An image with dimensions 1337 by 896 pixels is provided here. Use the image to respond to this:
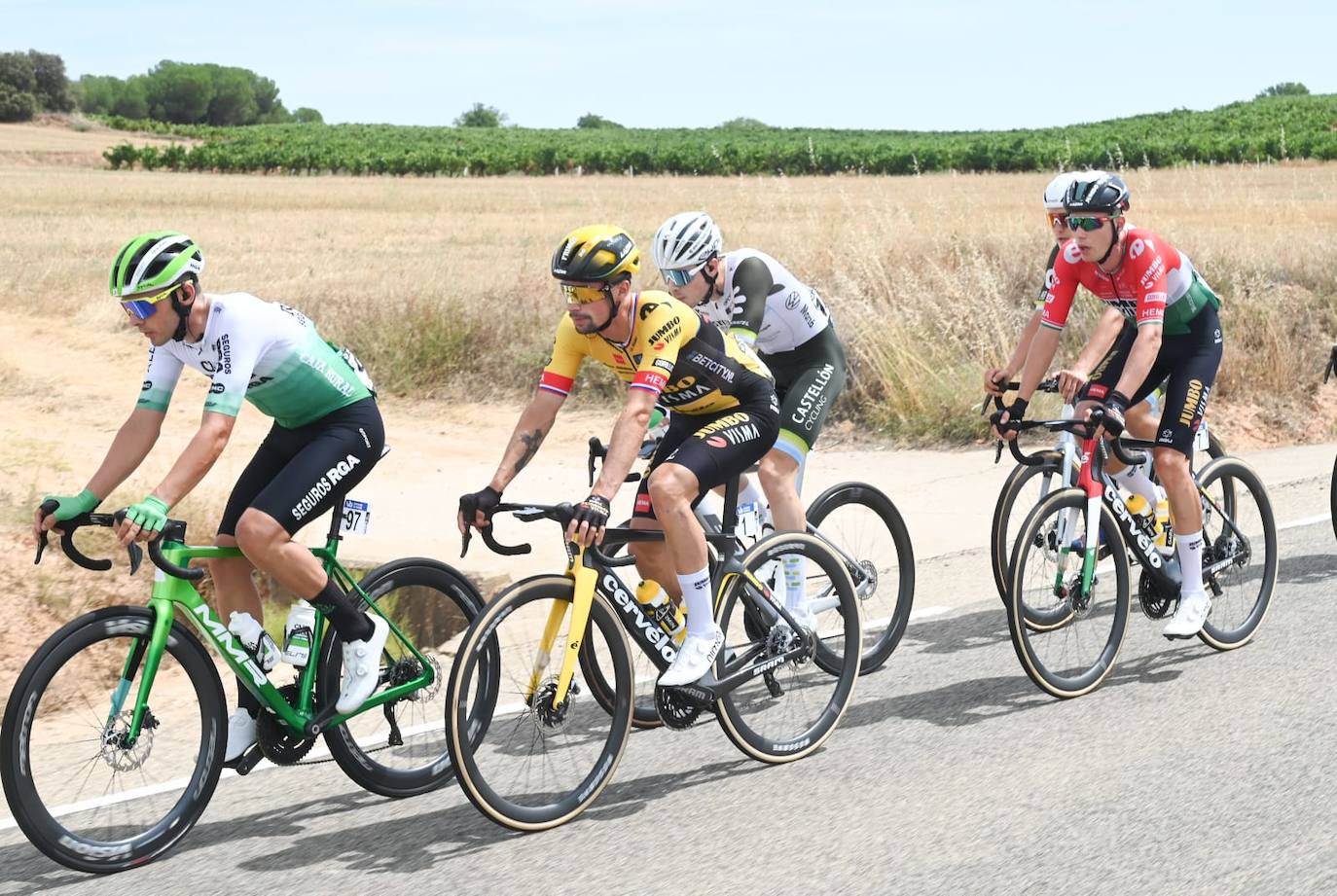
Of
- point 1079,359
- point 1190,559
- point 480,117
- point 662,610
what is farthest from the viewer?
point 480,117

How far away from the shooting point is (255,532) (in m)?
4.98

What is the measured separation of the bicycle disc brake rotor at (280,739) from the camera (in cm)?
510

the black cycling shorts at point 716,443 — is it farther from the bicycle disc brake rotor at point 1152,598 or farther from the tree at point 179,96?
the tree at point 179,96

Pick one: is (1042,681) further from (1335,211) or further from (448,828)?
(1335,211)

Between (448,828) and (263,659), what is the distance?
0.85 metres

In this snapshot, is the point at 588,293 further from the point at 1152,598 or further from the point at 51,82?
the point at 51,82

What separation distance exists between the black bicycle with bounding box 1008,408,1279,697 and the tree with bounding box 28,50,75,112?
127783 millimetres

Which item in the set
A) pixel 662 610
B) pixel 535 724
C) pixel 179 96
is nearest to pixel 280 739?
pixel 535 724

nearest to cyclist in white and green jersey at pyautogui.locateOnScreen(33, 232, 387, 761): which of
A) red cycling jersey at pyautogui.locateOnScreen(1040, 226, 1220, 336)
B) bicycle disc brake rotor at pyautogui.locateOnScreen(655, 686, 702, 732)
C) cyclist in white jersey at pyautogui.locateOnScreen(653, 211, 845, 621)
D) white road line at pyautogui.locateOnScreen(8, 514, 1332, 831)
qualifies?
white road line at pyautogui.locateOnScreen(8, 514, 1332, 831)

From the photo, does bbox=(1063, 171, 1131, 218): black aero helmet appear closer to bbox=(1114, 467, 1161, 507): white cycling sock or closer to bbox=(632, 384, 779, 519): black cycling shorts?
bbox=(1114, 467, 1161, 507): white cycling sock

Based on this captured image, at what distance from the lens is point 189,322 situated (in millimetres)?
5059

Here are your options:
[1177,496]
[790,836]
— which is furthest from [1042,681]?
[790,836]

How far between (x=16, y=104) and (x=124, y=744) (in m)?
125

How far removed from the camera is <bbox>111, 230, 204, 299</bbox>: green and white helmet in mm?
4871
